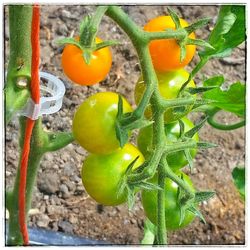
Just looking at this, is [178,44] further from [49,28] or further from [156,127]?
[49,28]

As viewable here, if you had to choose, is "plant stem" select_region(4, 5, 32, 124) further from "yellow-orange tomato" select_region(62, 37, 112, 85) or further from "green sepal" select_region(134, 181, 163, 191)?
"green sepal" select_region(134, 181, 163, 191)

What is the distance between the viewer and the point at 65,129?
1.77 metres

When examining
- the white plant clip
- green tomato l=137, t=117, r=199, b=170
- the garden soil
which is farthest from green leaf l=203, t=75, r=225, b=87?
the garden soil

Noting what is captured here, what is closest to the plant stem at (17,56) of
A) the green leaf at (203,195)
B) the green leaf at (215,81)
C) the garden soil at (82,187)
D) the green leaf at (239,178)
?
the green leaf at (203,195)

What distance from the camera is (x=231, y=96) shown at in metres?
1.09

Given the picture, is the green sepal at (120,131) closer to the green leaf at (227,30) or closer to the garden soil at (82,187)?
the green leaf at (227,30)

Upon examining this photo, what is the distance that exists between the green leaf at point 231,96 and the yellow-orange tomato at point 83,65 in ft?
0.96

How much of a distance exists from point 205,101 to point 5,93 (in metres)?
0.29

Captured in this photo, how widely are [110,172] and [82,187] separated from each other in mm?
804

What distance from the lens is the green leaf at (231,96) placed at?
3.56 ft

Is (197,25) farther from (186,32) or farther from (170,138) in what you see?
(170,138)

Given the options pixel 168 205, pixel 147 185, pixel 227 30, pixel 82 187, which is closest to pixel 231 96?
pixel 227 30

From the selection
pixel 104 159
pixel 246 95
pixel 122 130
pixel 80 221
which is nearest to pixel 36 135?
pixel 104 159

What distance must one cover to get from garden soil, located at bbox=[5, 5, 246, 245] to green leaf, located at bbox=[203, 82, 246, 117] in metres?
0.68
